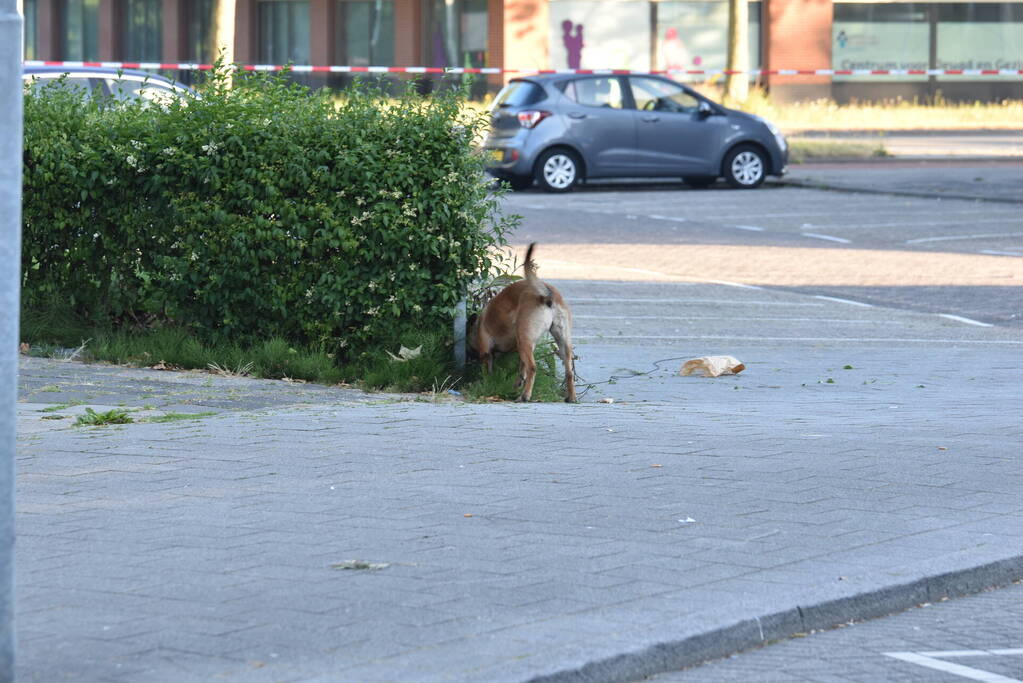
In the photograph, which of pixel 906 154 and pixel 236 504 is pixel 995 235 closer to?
pixel 906 154

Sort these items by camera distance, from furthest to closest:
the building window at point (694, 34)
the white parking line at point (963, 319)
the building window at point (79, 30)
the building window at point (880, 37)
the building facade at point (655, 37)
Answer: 1. the building window at point (79, 30)
2. the building window at point (880, 37)
3. the building window at point (694, 34)
4. the building facade at point (655, 37)
5. the white parking line at point (963, 319)

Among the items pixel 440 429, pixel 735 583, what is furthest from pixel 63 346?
pixel 735 583

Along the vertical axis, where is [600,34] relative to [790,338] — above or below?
above

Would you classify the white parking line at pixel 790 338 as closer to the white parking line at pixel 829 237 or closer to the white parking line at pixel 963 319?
the white parking line at pixel 963 319

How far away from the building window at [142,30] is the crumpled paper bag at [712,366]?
40.3 metres

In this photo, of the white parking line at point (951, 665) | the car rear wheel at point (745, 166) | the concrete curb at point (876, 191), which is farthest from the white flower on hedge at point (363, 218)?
the car rear wheel at point (745, 166)

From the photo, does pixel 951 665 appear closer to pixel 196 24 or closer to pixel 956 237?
pixel 956 237

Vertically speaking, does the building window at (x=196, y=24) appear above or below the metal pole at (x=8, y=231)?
above

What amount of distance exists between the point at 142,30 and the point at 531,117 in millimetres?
28281

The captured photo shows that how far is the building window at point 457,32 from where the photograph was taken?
4403 centimetres

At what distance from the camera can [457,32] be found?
146 ft

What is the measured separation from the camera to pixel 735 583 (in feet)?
17.4

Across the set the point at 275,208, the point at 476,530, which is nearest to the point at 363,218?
the point at 275,208

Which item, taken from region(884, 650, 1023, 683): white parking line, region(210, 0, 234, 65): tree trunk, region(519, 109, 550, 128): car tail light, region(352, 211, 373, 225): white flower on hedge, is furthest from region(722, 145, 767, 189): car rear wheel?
region(884, 650, 1023, 683): white parking line
